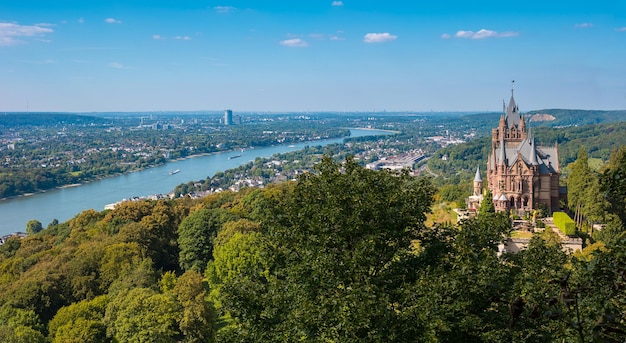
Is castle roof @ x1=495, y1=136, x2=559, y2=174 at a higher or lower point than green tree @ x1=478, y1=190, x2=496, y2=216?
higher

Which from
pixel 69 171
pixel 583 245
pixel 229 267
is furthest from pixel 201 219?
pixel 69 171

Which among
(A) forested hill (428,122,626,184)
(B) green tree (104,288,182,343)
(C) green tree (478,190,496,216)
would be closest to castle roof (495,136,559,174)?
(C) green tree (478,190,496,216)

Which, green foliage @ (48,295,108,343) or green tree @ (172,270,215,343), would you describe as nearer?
green foliage @ (48,295,108,343)

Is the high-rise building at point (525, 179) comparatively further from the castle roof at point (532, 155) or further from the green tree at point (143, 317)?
the green tree at point (143, 317)

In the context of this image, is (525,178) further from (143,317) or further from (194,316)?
(143,317)

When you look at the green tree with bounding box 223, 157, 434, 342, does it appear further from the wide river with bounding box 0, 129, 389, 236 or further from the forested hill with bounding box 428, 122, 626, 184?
the forested hill with bounding box 428, 122, 626, 184
